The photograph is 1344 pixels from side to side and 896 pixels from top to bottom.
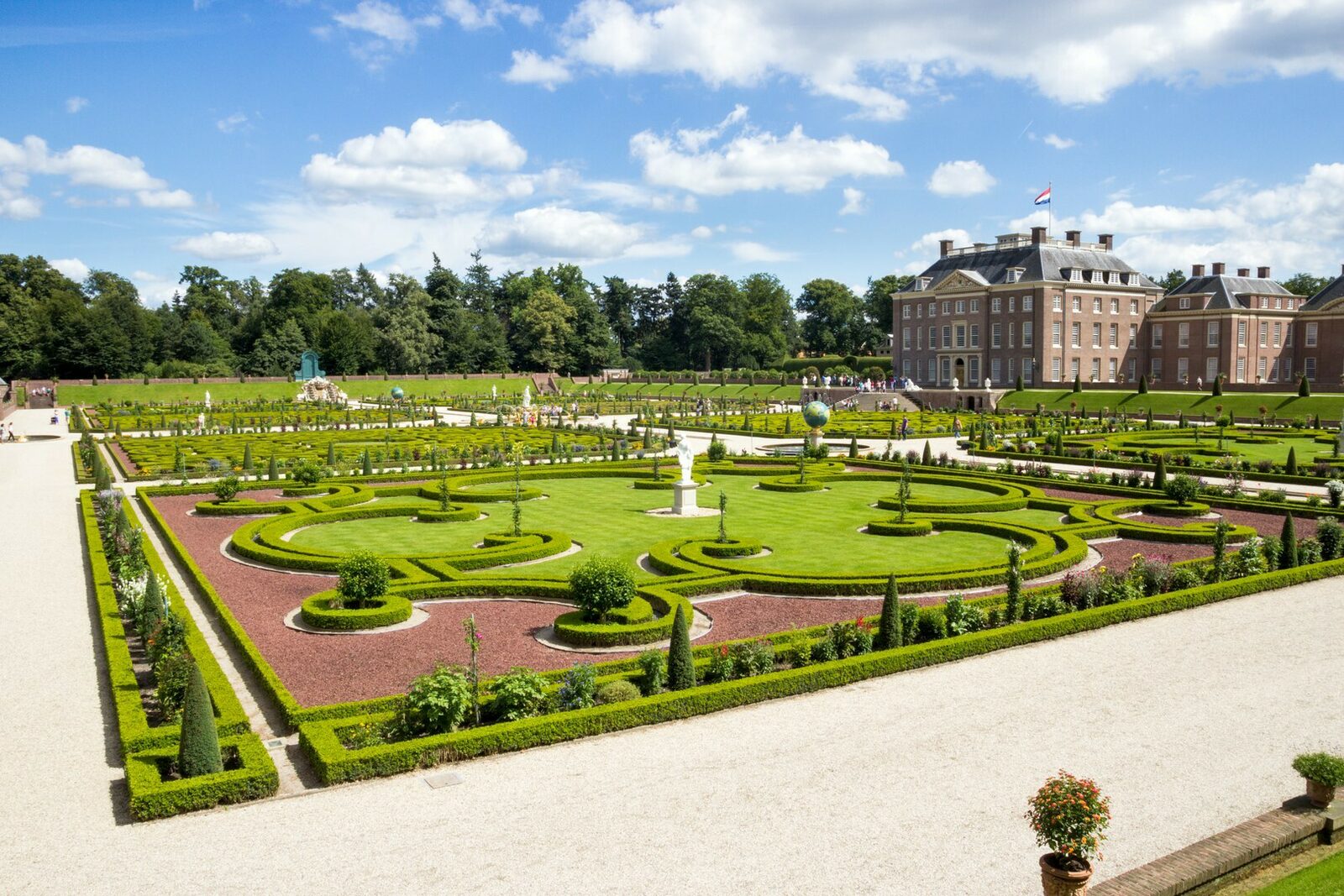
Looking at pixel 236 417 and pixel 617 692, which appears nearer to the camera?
pixel 617 692

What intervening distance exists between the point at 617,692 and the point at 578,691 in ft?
1.63

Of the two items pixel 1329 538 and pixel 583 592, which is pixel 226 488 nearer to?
pixel 583 592

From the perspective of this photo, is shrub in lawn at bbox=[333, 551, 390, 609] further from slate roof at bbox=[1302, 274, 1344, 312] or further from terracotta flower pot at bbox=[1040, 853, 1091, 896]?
slate roof at bbox=[1302, 274, 1344, 312]

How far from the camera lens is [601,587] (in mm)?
15125

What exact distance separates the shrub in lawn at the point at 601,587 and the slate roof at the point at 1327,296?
79.1m

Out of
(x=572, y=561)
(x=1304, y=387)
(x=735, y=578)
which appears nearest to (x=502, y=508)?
(x=572, y=561)

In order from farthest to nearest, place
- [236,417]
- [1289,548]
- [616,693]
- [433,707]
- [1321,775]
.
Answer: [236,417], [1289,548], [616,693], [433,707], [1321,775]

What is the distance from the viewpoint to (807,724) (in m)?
11.9

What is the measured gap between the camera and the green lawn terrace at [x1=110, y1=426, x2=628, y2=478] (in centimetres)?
3859

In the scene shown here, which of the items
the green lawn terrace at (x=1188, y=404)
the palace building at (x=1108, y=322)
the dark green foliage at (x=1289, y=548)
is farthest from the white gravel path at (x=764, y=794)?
the palace building at (x=1108, y=322)

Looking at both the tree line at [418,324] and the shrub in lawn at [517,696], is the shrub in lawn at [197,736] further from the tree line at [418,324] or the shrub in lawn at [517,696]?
the tree line at [418,324]

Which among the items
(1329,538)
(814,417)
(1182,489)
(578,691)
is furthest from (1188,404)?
(578,691)

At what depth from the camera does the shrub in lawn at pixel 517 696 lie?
11.7m

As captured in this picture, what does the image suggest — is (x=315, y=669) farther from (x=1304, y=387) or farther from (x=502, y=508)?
(x=1304, y=387)
